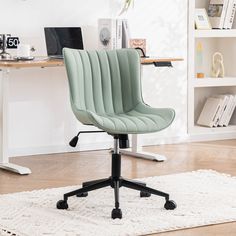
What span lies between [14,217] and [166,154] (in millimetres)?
2349

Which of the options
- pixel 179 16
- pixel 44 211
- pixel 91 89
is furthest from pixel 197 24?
pixel 44 211

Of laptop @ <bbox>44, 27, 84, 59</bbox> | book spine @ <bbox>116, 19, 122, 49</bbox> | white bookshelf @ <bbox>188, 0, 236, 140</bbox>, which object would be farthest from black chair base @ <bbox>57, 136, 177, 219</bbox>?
white bookshelf @ <bbox>188, 0, 236, 140</bbox>

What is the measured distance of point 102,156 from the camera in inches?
242

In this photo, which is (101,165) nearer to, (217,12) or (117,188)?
(117,188)

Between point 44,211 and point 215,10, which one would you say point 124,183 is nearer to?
point 44,211

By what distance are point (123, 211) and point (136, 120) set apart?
53cm

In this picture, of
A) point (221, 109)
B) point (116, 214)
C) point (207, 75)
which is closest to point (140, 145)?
point (221, 109)

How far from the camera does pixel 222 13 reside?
6957 mm

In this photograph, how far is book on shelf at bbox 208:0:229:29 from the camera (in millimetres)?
6945

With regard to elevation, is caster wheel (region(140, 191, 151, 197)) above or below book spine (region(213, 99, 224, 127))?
below

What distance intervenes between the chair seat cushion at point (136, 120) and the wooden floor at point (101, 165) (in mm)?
816

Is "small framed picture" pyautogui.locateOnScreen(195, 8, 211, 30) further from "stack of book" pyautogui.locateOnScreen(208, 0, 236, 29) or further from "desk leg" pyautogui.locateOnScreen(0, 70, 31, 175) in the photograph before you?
"desk leg" pyautogui.locateOnScreen(0, 70, 31, 175)

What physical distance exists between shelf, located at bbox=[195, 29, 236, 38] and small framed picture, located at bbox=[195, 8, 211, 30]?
7 centimetres

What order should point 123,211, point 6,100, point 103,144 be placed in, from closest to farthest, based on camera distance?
point 123,211, point 6,100, point 103,144
